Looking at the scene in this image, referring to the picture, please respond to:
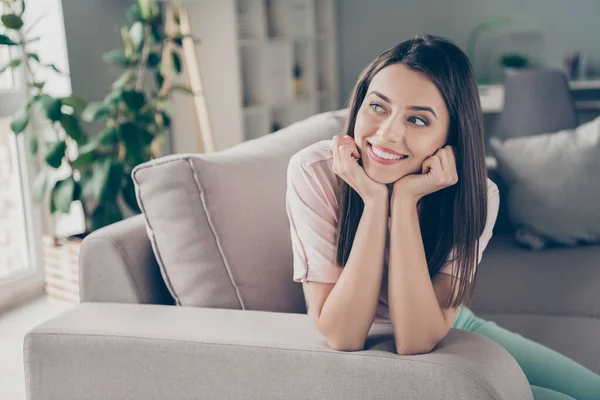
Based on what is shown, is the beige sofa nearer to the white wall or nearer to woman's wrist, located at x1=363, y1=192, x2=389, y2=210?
woman's wrist, located at x1=363, y1=192, x2=389, y2=210

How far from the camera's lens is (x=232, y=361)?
105 centimetres

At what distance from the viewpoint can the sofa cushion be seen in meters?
1.26

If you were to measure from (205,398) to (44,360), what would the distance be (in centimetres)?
30

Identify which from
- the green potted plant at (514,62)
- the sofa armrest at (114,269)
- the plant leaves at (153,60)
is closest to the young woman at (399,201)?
the sofa armrest at (114,269)

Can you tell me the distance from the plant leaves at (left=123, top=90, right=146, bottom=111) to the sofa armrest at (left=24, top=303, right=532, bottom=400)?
4.25 ft

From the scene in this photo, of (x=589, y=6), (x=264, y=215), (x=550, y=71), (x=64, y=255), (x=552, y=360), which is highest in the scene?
(x=589, y=6)

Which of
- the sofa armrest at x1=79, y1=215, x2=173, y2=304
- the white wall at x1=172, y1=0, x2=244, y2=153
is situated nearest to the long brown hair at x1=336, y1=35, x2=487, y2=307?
the sofa armrest at x1=79, y1=215, x2=173, y2=304

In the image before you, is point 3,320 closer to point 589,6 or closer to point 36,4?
point 36,4

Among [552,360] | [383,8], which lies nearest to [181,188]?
[552,360]

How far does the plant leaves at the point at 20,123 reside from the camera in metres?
2.32

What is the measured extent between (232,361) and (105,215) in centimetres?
150

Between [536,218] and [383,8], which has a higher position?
[383,8]

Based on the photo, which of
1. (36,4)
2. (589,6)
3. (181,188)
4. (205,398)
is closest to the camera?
(205,398)

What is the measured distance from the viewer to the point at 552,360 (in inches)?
50.3
